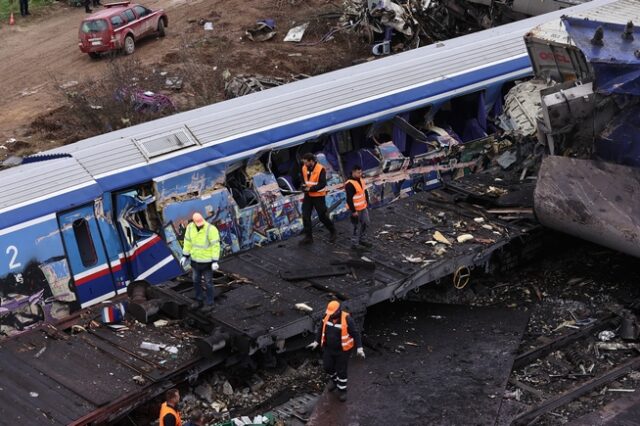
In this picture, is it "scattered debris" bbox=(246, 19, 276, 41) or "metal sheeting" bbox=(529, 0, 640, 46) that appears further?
"scattered debris" bbox=(246, 19, 276, 41)

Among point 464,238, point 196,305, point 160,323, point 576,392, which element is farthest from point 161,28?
point 576,392

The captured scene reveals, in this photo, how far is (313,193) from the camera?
12938 millimetres

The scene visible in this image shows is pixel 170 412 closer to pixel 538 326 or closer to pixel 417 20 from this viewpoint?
pixel 538 326

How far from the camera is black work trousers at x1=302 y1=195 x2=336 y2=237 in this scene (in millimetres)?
12961

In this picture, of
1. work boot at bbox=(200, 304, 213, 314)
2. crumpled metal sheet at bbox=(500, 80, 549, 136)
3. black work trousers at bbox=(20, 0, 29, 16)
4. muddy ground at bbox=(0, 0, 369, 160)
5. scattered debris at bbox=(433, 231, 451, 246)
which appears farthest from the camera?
black work trousers at bbox=(20, 0, 29, 16)

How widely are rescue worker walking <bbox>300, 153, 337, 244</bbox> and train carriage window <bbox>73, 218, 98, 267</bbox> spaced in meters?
2.84

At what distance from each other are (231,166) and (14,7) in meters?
23.0

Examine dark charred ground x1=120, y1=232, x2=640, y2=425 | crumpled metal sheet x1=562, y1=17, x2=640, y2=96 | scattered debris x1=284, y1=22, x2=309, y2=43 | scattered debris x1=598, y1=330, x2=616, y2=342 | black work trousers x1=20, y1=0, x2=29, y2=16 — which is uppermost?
crumpled metal sheet x1=562, y1=17, x2=640, y2=96

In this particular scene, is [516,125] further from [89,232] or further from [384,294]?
[89,232]

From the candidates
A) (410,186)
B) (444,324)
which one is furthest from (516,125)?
(444,324)

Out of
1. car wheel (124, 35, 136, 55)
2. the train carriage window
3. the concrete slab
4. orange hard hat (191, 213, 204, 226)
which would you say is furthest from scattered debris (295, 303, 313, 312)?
car wheel (124, 35, 136, 55)

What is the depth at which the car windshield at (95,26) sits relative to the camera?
27047 mm

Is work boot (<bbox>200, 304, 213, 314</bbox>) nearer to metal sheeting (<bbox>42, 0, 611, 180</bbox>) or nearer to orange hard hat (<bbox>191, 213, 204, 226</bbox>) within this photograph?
orange hard hat (<bbox>191, 213, 204, 226</bbox>)

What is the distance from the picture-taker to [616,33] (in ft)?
41.3
